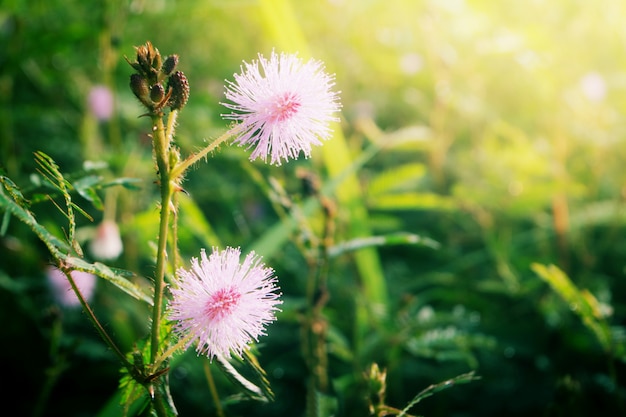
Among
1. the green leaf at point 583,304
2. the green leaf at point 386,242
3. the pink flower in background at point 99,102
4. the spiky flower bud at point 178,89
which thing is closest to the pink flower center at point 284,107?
the spiky flower bud at point 178,89

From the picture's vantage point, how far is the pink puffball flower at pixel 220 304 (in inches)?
28.3

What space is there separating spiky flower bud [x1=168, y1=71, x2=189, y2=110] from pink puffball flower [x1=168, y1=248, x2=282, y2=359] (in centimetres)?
20

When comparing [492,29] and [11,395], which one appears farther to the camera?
[492,29]

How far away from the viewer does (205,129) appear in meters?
2.36

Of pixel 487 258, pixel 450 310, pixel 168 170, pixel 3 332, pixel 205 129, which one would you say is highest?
pixel 205 129

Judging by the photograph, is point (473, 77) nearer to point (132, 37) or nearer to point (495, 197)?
point (495, 197)

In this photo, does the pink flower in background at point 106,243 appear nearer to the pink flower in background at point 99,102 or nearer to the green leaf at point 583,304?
the pink flower in background at point 99,102

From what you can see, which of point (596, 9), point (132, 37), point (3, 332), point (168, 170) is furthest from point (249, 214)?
point (168, 170)

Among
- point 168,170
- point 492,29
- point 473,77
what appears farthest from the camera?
point 473,77

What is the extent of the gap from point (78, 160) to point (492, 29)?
187 cm

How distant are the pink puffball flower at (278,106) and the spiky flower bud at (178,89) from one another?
0.07m

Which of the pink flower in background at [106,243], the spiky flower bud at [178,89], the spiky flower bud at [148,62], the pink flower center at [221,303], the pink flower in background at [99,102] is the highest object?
the pink flower in background at [99,102]

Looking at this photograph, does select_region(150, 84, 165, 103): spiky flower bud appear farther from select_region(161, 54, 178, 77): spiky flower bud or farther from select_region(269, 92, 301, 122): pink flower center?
select_region(269, 92, 301, 122): pink flower center

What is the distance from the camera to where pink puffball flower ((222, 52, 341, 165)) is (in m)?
0.75
